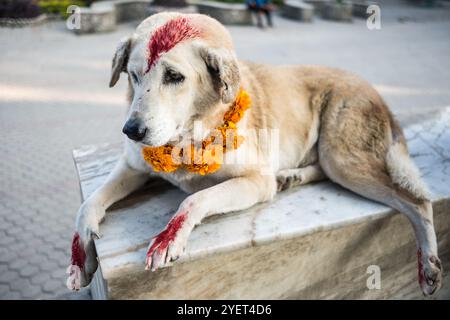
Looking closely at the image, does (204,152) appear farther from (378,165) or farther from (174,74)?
(378,165)

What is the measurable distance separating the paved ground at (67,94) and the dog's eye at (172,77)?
2454mm

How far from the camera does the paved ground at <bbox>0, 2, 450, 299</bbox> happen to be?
4137 millimetres

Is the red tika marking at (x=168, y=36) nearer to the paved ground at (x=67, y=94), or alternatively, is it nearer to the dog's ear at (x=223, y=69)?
the dog's ear at (x=223, y=69)

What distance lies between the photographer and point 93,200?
2473 millimetres

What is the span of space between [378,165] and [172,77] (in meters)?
1.57

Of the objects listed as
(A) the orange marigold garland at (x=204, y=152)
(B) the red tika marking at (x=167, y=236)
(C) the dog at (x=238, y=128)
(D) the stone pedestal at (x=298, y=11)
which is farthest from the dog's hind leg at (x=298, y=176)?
(D) the stone pedestal at (x=298, y=11)

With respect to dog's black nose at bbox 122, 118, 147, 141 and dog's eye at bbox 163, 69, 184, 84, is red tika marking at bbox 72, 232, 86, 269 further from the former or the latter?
dog's eye at bbox 163, 69, 184, 84

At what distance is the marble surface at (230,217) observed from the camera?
2275 mm

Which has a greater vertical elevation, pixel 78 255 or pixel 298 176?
pixel 298 176

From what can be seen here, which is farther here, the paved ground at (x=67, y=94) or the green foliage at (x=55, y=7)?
the green foliage at (x=55, y=7)

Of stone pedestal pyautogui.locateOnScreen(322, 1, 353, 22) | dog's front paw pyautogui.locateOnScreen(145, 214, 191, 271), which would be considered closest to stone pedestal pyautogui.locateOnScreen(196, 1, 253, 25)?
stone pedestal pyautogui.locateOnScreen(322, 1, 353, 22)

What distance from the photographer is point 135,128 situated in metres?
2.07

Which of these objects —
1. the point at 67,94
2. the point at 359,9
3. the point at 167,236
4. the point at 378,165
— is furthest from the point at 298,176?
the point at 359,9
